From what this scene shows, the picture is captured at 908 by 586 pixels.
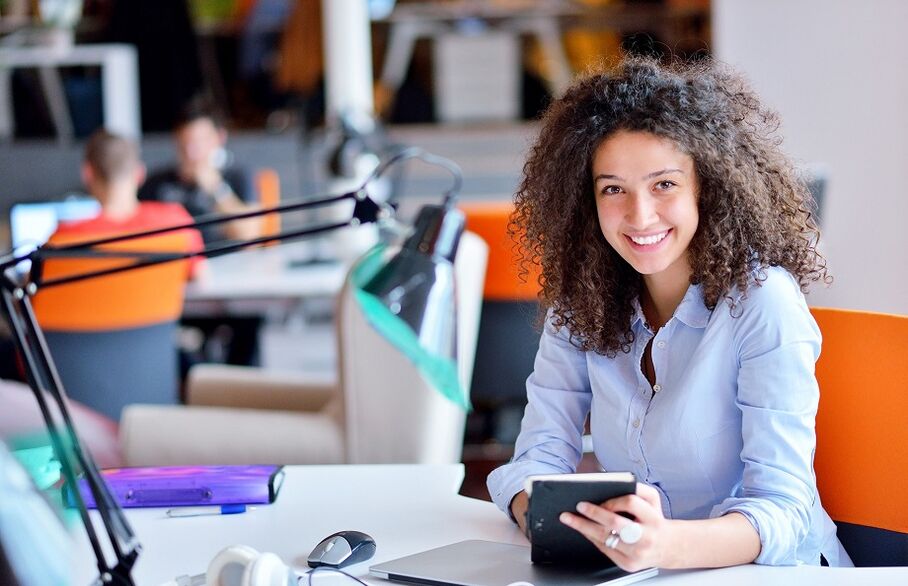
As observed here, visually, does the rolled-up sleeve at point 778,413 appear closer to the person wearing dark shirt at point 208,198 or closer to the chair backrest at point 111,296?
the chair backrest at point 111,296

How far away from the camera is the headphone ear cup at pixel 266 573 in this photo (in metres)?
1.21

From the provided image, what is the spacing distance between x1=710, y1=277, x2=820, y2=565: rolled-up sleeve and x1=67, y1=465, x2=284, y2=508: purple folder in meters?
0.63

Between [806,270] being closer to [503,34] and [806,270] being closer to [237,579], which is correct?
[237,579]

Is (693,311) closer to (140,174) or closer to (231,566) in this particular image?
(231,566)

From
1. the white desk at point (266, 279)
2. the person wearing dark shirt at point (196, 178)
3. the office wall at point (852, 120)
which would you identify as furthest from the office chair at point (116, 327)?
the office wall at point (852, 120)

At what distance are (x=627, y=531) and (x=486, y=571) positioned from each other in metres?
0.18

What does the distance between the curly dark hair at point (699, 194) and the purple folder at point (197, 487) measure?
487 mm

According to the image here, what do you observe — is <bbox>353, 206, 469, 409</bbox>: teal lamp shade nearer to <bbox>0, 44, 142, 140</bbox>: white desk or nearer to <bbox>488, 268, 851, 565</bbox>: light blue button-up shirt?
<bbox>488, 268, 851, 565</bbox>: light blue button-up shirt

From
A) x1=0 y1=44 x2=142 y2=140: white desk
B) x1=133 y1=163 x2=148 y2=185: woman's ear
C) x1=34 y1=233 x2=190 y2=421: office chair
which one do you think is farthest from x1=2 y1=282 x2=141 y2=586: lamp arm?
x1=0 y1=44 x2=142 y2=140: white desk

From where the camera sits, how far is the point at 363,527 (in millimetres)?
1562

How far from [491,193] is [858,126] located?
2.39 metres

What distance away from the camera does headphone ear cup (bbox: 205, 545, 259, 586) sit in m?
1.24

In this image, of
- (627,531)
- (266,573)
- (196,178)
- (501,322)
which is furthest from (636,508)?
(196,178)

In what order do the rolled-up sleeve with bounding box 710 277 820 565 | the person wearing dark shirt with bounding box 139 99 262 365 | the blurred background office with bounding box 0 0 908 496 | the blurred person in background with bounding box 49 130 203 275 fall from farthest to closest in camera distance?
the blurred background office with bounding box 0 0 908 496 < the person wearing dark shirt with bounding box 139 99 262 365 < the blurred person in background with bounding box 49 130 203 275 < the rolled-up sleeve with bounding box 710 277 820 565
